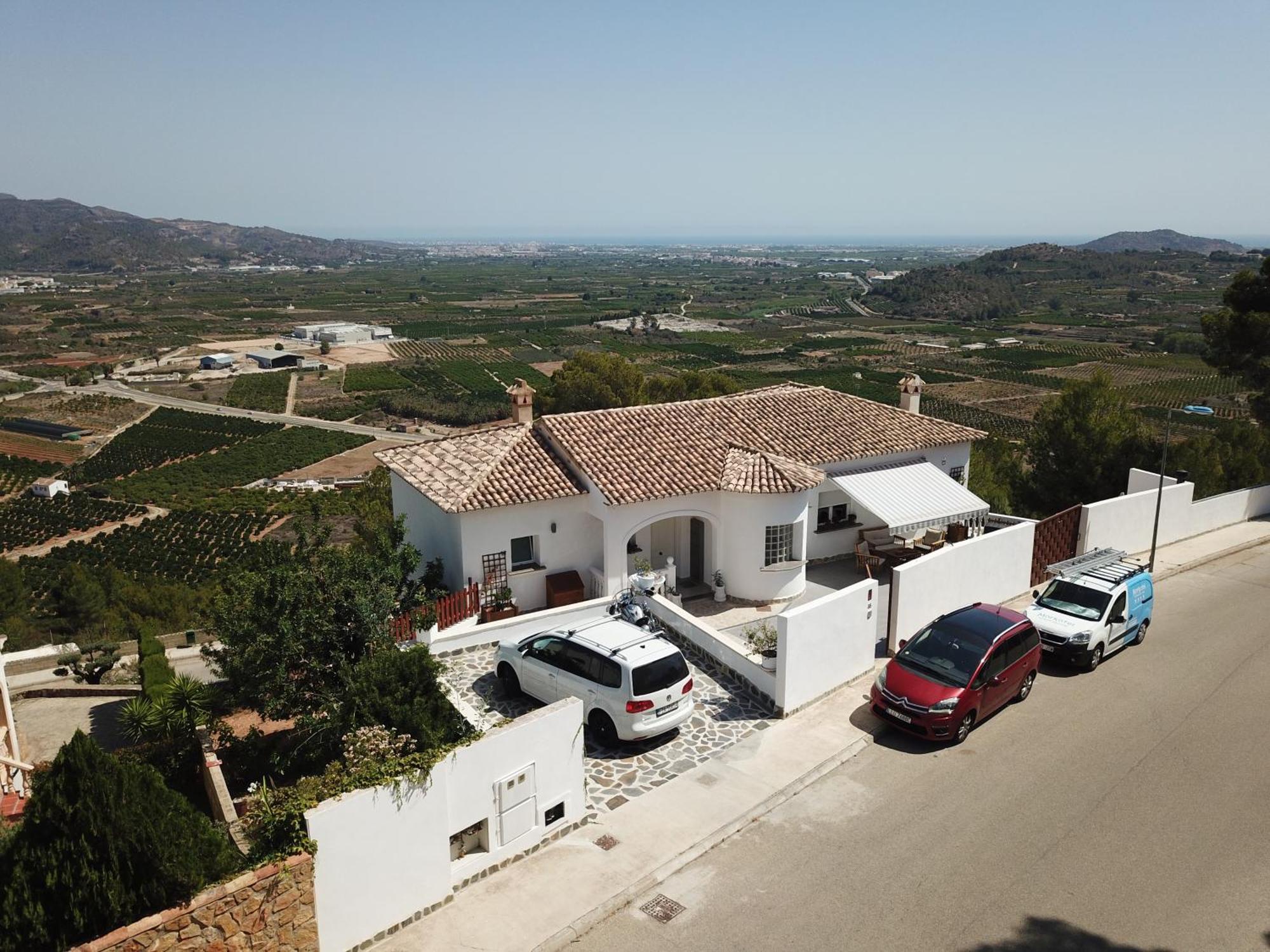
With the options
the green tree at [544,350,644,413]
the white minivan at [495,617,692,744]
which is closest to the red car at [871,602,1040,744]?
the white minivan at [495,617,692,744]

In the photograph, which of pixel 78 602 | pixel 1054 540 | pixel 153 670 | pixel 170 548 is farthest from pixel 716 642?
pixel 170 548

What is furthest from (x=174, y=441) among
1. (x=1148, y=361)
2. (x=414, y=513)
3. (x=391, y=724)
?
(x=1148, y=361)

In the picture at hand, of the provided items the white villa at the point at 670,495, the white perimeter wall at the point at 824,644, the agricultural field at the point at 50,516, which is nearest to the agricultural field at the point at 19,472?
the agricultural field at the point at 50,516

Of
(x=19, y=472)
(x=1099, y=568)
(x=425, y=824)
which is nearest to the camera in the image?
(x=425, y=824)

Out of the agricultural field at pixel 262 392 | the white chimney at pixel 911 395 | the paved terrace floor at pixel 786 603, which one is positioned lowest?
the agricultural field at pixel 262 392

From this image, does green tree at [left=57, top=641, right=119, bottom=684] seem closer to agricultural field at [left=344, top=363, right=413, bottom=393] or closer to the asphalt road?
the asphalt road

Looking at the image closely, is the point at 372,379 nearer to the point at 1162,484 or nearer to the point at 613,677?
the point at 1162,484

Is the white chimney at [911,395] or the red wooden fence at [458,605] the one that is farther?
the white chimney at [911,395]

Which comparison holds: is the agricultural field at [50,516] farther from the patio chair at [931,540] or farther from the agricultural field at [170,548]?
the patio chair at [931,540]
